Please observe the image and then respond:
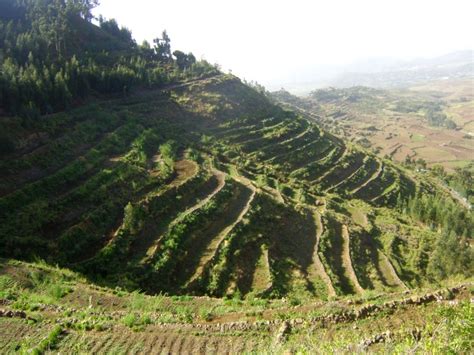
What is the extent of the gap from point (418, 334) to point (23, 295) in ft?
53.0

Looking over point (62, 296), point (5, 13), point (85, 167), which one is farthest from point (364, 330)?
point (5, 13)

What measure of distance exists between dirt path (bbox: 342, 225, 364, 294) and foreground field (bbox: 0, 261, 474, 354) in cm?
972

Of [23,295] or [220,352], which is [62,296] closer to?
[23,295]

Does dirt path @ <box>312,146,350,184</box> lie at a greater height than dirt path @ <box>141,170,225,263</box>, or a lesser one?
lesser

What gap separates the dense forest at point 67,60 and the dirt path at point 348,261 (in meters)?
31.4

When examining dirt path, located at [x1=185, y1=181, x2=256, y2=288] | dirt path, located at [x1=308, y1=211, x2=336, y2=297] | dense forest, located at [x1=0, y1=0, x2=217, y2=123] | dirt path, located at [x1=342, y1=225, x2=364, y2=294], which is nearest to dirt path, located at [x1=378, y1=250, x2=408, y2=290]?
dirt path, located at [x1=342, y1=225, x2=364, y2=294]

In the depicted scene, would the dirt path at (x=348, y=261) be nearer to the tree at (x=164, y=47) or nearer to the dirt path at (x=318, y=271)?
the dirt path at (x=318, y=271)

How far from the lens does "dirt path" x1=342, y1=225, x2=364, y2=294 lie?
26311mm

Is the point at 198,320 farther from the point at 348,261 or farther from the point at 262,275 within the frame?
the point at 348,261

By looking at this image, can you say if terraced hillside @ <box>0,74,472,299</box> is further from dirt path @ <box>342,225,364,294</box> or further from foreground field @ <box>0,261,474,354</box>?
foreground field @ <box>0,261,474,354</box>

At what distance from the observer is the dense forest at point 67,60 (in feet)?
131

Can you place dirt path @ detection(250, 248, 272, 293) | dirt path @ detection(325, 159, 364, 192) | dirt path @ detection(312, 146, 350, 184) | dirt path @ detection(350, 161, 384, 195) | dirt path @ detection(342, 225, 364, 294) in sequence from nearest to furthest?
dirt path @ detection(250, 248, 272, 293) < dirt path @ detection(342, 225, 364, 294) < dirt path @ detection(325, 159, 364, 192) < dirt path @ detection(312, 146, 350, 184) < dirt path @ detection(350, 161, 384, 195)

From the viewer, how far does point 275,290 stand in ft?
76.7

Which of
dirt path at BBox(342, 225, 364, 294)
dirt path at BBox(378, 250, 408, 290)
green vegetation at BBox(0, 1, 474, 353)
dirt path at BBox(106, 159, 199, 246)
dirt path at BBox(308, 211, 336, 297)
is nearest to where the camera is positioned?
green vegetation at BBox(0, 1, 474, 353)
